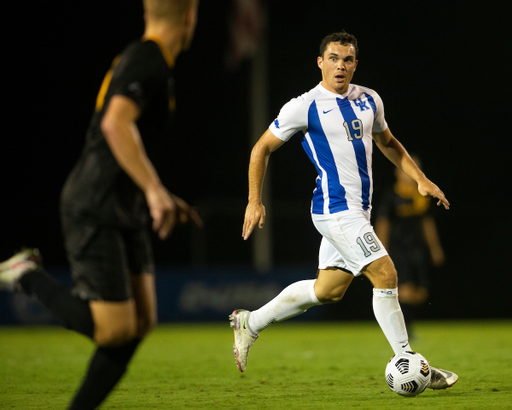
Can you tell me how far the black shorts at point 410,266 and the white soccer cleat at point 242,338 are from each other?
13.7 ft

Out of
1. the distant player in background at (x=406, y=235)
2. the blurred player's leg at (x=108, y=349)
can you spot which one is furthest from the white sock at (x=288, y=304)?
the distant player in background at (x=406, y=235)

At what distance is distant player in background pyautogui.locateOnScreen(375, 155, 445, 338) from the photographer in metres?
9.79

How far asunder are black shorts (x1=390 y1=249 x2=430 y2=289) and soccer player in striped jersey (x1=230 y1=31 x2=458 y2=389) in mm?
4211

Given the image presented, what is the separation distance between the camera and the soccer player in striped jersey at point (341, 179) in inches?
207

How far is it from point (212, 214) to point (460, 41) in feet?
51.3

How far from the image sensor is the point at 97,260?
3.67m

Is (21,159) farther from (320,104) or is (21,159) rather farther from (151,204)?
(151,204)

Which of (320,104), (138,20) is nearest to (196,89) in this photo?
(138,20)

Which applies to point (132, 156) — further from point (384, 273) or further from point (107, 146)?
point (384, 273)

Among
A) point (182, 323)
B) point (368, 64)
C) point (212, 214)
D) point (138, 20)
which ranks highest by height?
point (138, 20)

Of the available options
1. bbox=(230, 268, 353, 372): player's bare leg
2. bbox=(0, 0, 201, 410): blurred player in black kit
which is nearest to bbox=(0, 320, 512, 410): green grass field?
bbox=(230, 268, 353, 372): player's bare leg

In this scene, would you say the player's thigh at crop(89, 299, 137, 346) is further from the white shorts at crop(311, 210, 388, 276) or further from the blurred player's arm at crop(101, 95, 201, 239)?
the white shorts at crop(311, 210, 388, 276)

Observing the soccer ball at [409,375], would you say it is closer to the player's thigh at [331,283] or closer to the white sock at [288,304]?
the player's thigh at [331,283]

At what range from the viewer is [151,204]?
3340 millimetres
